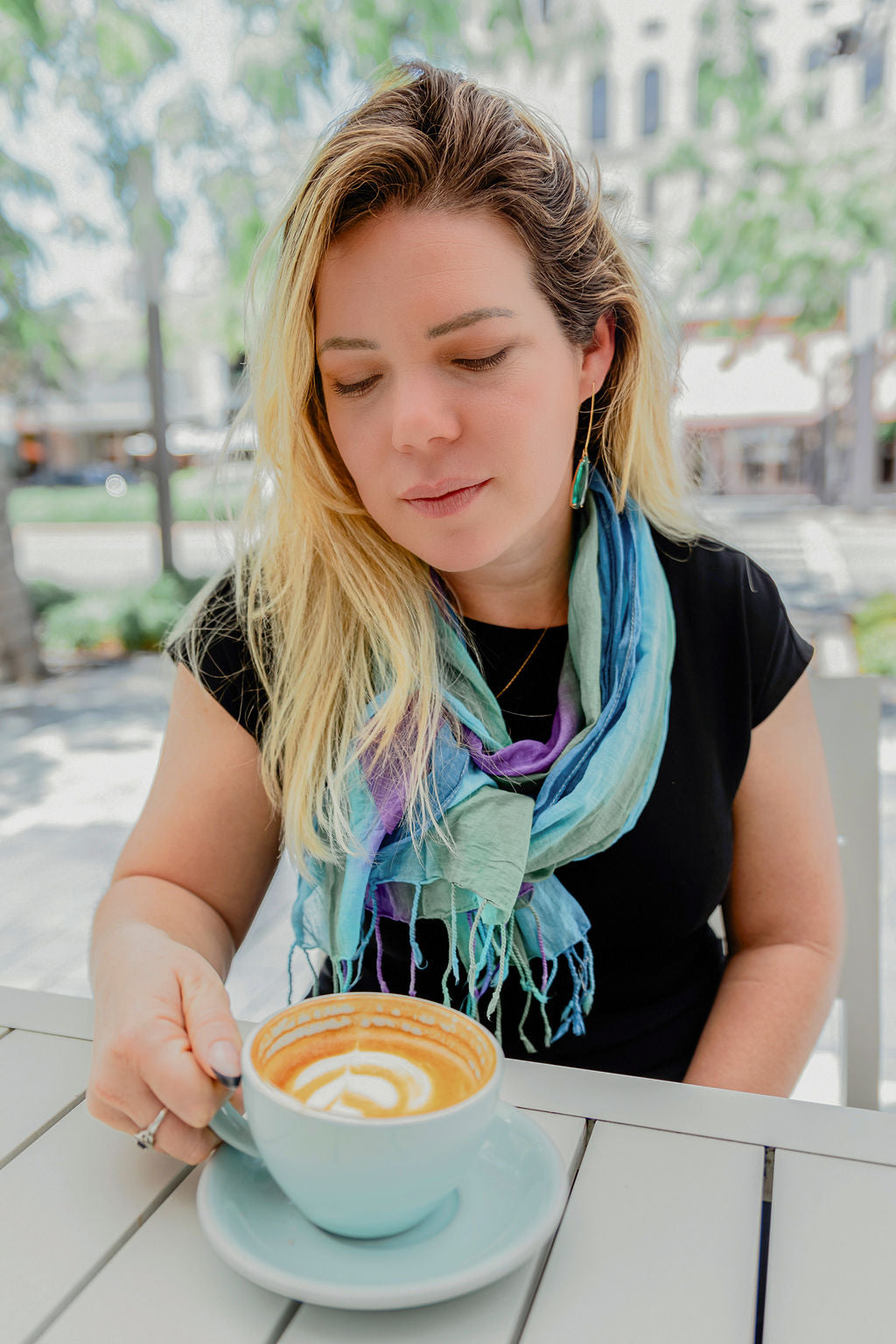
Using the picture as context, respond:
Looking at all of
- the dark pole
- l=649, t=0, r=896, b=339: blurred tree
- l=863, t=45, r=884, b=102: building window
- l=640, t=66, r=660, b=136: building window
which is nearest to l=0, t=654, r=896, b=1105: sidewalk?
the dark pole

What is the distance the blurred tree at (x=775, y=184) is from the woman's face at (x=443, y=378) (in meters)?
4.12

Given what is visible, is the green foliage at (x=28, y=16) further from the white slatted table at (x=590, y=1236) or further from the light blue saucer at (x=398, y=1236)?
the light blue saucer at (x=398, y=1236)

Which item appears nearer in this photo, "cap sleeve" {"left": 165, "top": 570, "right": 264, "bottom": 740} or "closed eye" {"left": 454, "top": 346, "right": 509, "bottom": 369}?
"closed eye" {"left": 454, "top": 346, "right": 509, "bottom": 369}

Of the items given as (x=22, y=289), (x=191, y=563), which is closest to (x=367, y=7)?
(x=22, y=289)

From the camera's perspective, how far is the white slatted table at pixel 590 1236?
562mm

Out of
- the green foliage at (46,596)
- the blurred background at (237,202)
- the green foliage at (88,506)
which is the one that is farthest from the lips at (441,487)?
the green foliage at (88,506)

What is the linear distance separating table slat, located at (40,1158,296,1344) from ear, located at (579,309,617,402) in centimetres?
89

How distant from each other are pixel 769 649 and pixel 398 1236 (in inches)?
30.2

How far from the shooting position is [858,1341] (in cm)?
56

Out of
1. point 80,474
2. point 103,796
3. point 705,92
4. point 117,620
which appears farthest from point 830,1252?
point 80,474

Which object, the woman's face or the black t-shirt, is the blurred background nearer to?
the black t-shirt

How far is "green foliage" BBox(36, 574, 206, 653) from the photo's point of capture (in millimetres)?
6605

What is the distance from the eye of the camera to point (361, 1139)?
1.73 ft

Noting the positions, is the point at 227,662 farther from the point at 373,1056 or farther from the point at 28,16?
the point at 28,16
